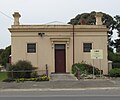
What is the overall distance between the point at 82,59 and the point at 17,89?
16354 mm

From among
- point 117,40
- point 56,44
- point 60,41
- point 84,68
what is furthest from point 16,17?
point 117,40

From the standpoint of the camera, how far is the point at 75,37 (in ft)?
137

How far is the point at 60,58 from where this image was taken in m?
41.3

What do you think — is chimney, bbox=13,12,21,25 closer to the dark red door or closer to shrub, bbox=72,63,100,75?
the dark red door

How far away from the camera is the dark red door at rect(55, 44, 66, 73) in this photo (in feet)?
136

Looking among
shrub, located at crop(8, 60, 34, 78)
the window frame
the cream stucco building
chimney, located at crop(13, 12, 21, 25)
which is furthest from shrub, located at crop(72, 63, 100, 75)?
chimney, located at crop(13, 12, 21, 25)

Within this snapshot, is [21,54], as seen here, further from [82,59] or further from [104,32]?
[104,32]

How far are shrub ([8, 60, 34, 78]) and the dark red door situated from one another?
16.2 feet

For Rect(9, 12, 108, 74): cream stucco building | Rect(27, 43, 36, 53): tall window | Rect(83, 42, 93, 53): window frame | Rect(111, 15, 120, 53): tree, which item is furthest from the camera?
Rect(111, 15, 120, 53): tree

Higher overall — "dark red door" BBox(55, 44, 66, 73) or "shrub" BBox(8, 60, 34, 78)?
"dark red door" BBox(55, 44, 66, 73)

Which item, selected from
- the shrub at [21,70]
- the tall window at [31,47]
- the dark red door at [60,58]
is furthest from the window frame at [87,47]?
the shrub at [21,70]

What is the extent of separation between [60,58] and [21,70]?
646 cm

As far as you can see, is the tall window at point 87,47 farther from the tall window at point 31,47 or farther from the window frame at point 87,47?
the tall window at point 31,47

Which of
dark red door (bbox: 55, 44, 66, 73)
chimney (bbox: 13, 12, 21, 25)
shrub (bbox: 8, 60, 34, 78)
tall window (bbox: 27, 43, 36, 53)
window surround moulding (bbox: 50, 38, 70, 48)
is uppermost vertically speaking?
chimney (bbox: 13, 12, 21, 25)
